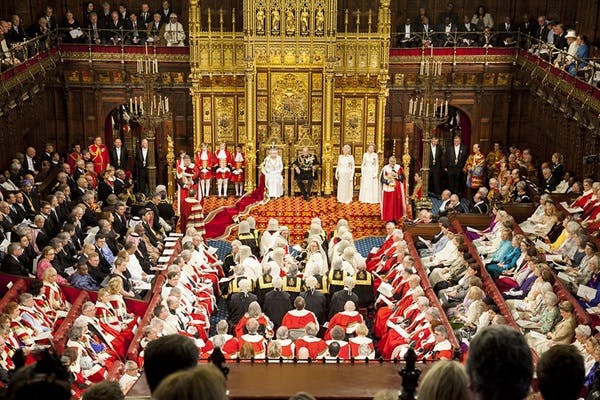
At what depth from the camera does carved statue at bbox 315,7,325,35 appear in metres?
22.2

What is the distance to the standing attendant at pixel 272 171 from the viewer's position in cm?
2162

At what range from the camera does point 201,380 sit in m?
3.58

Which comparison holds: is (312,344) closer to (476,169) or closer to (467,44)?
(476,169)

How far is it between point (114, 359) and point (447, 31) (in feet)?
48.0

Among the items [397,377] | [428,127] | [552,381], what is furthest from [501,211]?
[552,381]

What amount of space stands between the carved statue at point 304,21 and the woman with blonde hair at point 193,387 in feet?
63.4

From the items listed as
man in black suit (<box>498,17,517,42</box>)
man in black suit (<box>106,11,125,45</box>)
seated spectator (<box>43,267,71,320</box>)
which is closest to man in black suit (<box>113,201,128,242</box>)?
seated spectator (<box>43,267,71,320</box>)

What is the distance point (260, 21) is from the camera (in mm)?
22250

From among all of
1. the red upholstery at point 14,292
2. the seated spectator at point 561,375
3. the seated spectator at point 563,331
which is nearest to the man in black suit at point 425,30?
the seated spectator at point 563,331

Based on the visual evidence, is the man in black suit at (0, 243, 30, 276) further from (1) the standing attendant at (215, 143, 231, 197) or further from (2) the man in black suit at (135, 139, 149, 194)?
(1) the standing attendant at (215, 143, 231, 197)

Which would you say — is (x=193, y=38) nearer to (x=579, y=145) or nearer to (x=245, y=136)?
(x=245, y=136)

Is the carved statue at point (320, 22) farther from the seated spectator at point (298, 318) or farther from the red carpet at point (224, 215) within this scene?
the seated spectator at point (298, 318)

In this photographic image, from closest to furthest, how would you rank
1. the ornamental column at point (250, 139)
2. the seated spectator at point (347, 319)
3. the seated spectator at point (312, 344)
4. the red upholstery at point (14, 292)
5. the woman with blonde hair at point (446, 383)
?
the woman with blonde hair at point (446, 383) → the seated spectator at point (312, 344) → the red upholstery at point (14, 292) → the seated spectator at point (347, 319) → the ornamental column at point (250, 139)

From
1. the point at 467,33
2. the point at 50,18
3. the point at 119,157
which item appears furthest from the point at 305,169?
the point at 50,18
